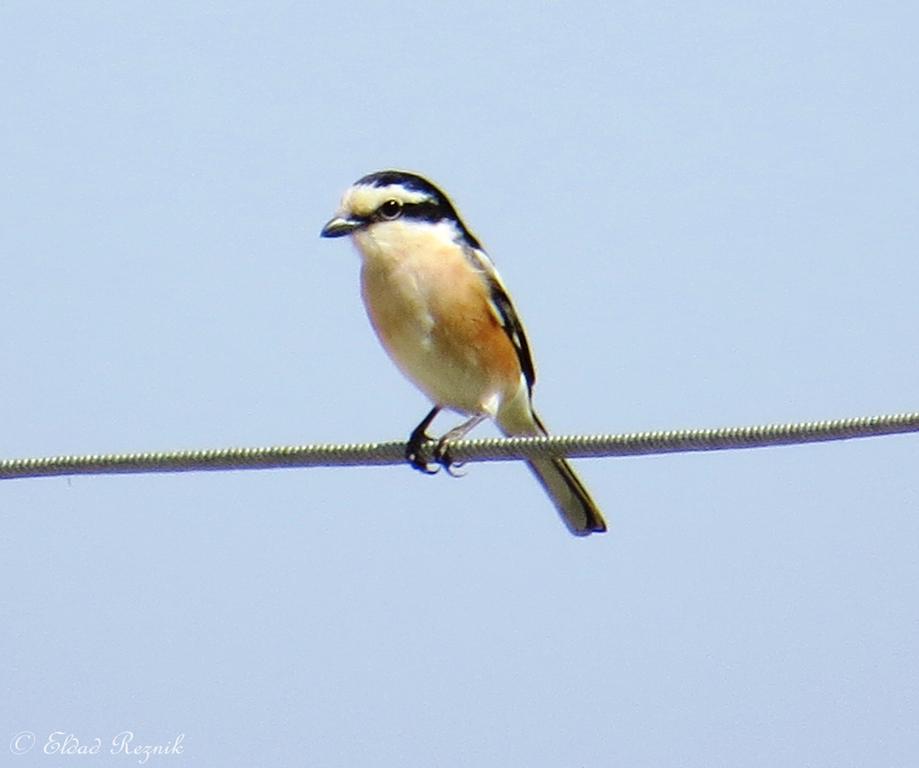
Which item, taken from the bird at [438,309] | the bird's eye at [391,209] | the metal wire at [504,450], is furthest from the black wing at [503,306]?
the metal wire at [504,450]

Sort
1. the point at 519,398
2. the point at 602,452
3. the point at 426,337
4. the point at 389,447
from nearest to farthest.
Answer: the point at 602,452 → the point at 389,447 → the point at 426,337 → the point at 519,398

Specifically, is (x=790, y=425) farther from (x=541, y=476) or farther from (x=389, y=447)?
(x=541, y=476)

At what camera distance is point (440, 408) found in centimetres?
736

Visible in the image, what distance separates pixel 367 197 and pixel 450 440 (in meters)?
1.04

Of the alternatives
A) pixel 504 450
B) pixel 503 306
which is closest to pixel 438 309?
pixel 503 306

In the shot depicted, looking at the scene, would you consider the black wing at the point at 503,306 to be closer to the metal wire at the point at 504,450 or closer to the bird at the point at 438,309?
the bird at the point at 438,309

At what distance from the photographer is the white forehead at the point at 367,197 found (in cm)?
720

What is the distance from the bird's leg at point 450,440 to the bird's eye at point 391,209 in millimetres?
859

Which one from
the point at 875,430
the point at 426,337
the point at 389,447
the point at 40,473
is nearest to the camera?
the point at 875,430

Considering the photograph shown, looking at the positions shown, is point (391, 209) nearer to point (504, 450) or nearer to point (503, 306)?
point (503, 306)

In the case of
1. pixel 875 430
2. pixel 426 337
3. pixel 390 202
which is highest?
pixel 390 202

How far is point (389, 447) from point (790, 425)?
1679mm

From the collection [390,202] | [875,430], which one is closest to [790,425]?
[875,430]

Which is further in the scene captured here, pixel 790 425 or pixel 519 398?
pixel 519 398
